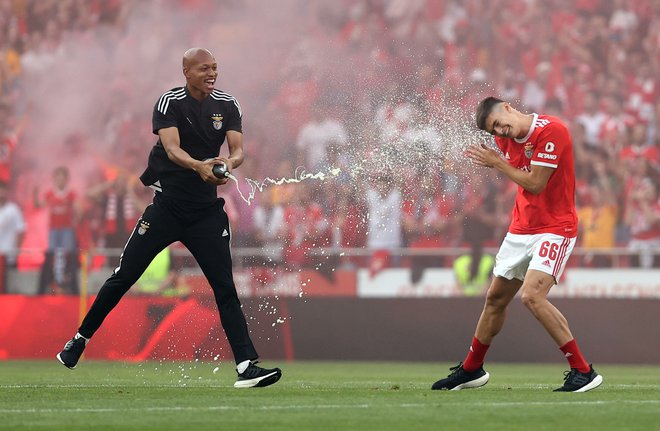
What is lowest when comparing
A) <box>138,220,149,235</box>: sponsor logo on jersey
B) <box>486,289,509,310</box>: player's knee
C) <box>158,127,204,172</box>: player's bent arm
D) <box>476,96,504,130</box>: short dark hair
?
<box>486,289,509,310</box>: player's knee

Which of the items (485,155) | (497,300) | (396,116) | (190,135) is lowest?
(497,300)

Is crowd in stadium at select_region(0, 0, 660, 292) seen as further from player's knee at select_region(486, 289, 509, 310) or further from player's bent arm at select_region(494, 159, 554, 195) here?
player's bent arm at select_region(494, 159, 554, 195)

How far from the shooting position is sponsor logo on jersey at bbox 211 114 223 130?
386 inches

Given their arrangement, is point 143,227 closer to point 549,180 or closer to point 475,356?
point 475,356

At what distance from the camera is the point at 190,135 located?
32.1 feet

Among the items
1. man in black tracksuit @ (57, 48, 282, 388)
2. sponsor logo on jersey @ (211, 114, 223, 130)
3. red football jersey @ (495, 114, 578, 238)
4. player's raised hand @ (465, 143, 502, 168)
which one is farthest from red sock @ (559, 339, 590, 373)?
sponsor logo on jersey @ (211, 114, 223, 130)

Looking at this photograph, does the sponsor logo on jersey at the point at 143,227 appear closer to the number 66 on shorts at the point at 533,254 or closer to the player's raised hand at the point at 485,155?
the player's raised hand at the point at 485,155

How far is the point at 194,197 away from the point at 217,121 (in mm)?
593

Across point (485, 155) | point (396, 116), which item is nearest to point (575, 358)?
point (485, 155)

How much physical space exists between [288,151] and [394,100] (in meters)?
2.32

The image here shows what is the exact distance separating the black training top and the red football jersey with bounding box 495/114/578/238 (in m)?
2.10

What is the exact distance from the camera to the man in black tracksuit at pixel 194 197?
9711 mm

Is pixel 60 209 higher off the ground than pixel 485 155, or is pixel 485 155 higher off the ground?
pixel 485 155

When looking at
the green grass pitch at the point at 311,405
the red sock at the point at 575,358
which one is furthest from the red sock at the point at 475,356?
the red sock at the point at 575,358
